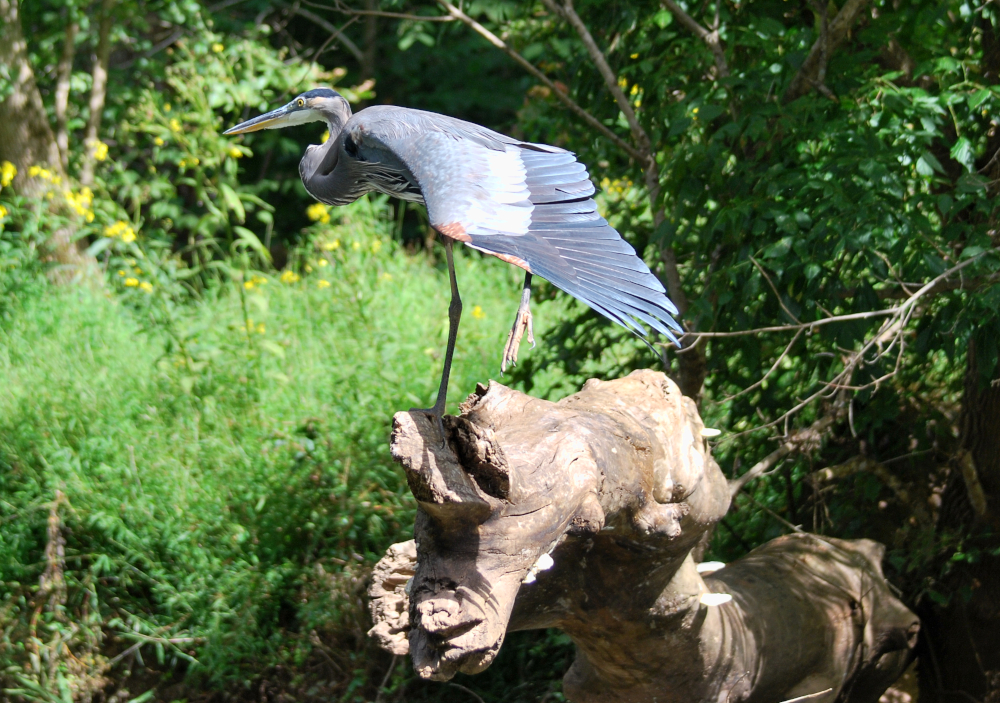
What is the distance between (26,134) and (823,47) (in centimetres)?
512

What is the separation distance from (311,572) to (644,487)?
5.88ft

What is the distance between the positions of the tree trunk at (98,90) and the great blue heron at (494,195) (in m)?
3.60

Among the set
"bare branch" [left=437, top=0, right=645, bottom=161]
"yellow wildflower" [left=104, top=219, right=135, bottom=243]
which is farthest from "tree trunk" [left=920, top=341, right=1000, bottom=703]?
"yellow wildflower" [left=104, top=219, right=135, bottom=243]

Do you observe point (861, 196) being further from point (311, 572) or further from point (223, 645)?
point (223, 645)

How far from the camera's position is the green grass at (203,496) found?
3.55 m

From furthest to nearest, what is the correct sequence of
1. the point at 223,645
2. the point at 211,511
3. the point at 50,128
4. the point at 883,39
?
the point at 50,128 < the point at 211,511 < the point at 223,645 < the point at 883,39

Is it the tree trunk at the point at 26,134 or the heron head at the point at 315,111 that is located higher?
the heron head at the point at 315,111

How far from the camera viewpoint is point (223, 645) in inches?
138

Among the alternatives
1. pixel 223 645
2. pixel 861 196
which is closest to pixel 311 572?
pixel 223 645

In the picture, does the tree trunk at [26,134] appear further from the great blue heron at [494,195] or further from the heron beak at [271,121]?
the great blue heron at [494,195]

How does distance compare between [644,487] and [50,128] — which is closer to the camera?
[644,487]

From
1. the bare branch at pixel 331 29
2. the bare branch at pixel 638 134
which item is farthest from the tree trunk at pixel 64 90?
the bare branch at pixel 638 134

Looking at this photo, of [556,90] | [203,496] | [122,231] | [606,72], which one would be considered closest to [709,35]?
[606,72]

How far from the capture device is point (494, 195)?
93.0 inches
